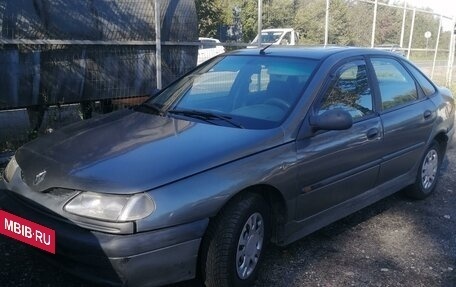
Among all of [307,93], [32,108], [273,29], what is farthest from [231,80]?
[273,29]

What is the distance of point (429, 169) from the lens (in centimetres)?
535

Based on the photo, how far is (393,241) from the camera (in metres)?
4.21

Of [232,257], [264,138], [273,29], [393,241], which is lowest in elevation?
[393,241]

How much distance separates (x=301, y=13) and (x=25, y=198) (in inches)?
545

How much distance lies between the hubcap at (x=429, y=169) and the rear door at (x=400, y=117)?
0.32 metres

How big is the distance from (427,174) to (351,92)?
6.11 ft

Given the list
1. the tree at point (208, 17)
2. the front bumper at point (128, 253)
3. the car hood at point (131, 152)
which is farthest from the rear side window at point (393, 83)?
the tree at point (208, 17)

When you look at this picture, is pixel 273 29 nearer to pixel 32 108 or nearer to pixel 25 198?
pixel 32 108

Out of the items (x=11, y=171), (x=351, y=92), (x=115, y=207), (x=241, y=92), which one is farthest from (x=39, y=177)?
(x=351, y=92)

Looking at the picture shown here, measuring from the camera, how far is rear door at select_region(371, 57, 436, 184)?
440 centimetres

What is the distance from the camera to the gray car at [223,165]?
2.65 m

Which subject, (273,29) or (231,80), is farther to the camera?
(273,29)

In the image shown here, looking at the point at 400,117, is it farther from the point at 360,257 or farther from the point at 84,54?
the point at 84,54

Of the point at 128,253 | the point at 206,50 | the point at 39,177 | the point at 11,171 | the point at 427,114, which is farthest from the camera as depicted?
the point at 206,50
